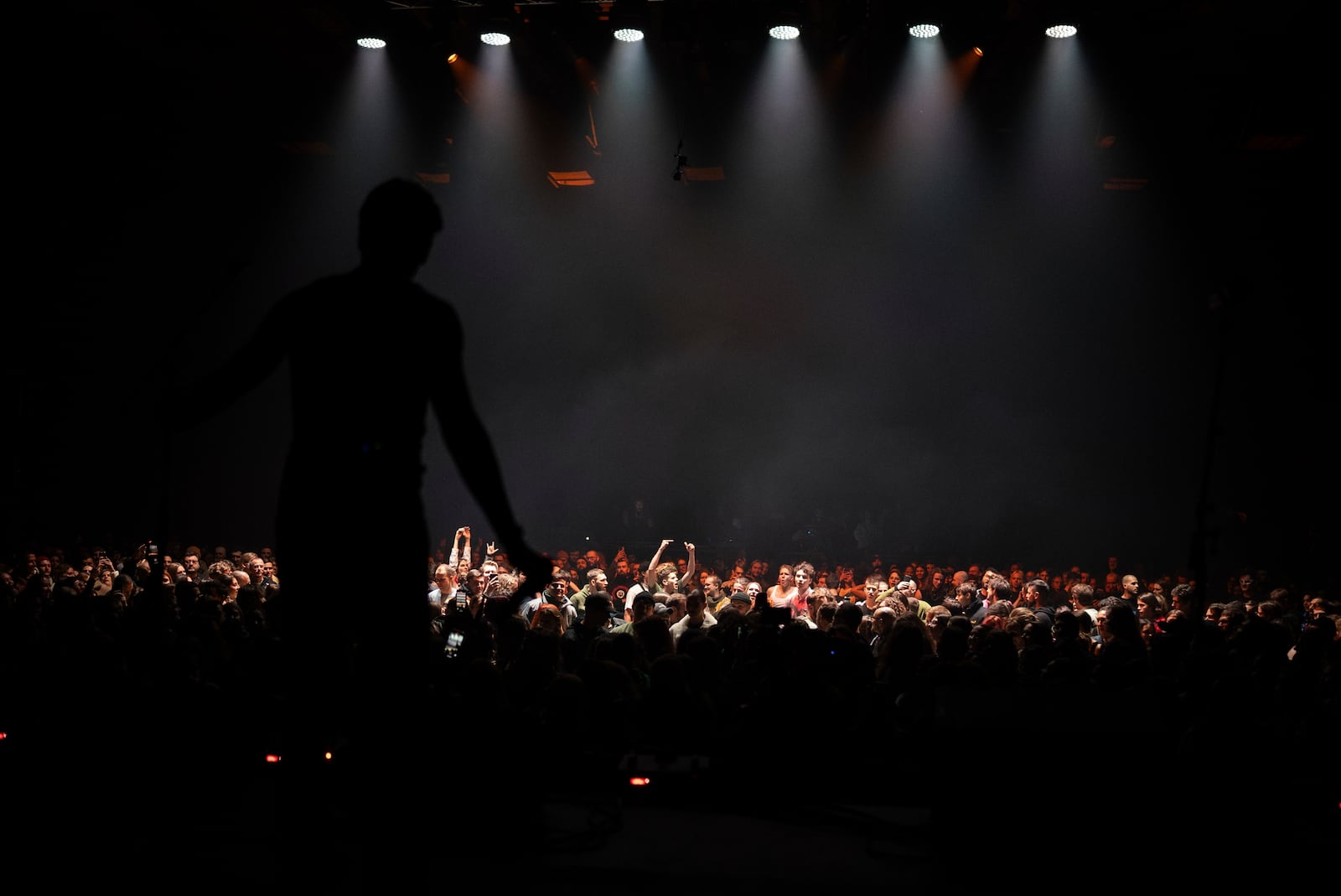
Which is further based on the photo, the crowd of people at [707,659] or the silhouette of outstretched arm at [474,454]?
the crowd of people at [707,659]

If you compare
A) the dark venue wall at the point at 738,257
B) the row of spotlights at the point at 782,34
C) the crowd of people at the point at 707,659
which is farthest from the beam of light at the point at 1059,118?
the crowd of people at the point at 707,659

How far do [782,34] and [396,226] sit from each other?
42.3 ft

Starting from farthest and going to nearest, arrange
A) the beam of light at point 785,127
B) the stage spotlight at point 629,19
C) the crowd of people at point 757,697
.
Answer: the beam of light at point 785,127 → the stage spotlight at point 629,19 → the crowd of people at point 757,697

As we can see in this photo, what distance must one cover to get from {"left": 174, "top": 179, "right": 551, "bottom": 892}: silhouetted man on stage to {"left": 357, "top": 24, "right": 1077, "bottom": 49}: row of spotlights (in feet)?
41.1

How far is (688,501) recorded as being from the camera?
67.6 ft

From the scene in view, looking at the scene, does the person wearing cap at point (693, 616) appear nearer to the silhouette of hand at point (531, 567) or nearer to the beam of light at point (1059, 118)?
the silhouette of hand at point (531, 567)

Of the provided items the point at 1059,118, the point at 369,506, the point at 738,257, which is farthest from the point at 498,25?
the point at 369,506

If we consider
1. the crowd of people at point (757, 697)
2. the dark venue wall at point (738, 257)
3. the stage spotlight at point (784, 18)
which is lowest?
the crowd of people at point (757, 697)

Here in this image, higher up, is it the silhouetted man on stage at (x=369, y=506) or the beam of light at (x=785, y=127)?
the beam of light at (x=785, y=127)

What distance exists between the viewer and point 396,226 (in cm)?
212

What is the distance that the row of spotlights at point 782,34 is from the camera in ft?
44.1

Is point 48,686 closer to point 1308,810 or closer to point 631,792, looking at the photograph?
point 631,792

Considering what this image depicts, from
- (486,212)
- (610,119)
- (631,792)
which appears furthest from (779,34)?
(631,792)

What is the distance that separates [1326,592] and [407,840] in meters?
15.8
